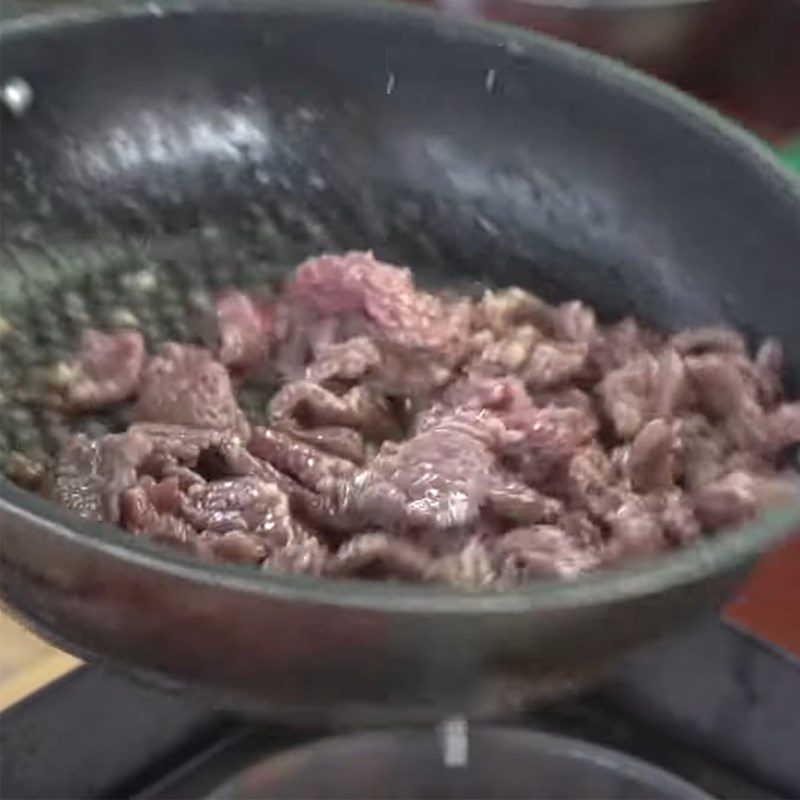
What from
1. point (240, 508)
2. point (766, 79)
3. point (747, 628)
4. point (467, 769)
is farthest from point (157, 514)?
point (766, 79)

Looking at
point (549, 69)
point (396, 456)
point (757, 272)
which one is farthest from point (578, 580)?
point (549, 69)

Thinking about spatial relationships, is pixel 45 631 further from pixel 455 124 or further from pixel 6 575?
pixel 455 124

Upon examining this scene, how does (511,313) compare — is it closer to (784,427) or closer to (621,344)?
(621,344)

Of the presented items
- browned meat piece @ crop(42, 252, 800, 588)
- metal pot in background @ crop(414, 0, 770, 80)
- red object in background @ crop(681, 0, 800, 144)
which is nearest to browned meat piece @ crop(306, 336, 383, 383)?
browned meat piece @ crop(42, 252, 800, 588)

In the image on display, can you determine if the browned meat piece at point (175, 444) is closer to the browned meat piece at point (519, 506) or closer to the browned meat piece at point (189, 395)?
the browned meat piece at point (189, 395)

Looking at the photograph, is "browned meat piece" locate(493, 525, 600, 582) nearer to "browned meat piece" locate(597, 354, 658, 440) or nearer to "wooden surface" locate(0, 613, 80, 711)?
"browned meat piece" locate(597, 354, 658, 440)

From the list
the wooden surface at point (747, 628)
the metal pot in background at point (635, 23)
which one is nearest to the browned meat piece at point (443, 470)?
the wooden surface at point (747, 628)
